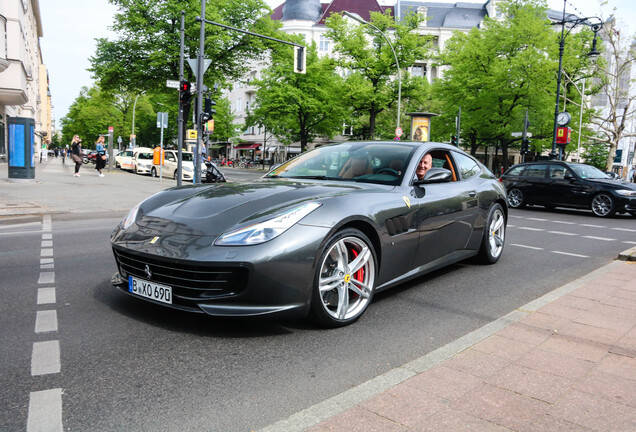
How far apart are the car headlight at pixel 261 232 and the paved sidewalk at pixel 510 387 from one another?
1.13m

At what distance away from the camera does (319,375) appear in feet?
9.86

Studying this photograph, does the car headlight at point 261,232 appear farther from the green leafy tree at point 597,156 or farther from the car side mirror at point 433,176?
the green leafy tree at point 597,156

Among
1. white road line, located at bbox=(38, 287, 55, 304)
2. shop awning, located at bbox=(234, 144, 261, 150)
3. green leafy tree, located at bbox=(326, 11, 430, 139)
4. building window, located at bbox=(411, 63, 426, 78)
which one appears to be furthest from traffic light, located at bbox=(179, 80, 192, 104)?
shop awning, located at bbox=(234, 144, 261, 150)

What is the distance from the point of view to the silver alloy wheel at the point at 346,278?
12.2 feet

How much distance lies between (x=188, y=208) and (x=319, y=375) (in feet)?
5.30

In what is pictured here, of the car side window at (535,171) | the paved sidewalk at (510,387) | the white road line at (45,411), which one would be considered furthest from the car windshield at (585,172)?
the white road line at (45,411)

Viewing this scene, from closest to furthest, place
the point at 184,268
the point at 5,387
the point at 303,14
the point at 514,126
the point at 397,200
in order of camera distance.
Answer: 1. the point at 5,387
2. the point at 184,268
3. the point at 397,200
4. the point at 514,126
5. the point at 303,14

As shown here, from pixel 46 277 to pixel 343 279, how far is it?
312cm

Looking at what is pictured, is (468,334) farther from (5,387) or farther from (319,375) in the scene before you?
(5,387)

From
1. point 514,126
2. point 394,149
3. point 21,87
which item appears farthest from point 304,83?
point 394,149

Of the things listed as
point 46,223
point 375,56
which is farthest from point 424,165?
point 375,56

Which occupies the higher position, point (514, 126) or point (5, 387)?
point (514, 126)

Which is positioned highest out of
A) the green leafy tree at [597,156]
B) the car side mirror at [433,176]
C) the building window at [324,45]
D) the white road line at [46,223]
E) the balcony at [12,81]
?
the building window at [324,45]

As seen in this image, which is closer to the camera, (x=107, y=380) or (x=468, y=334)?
(x=107, y=380)
